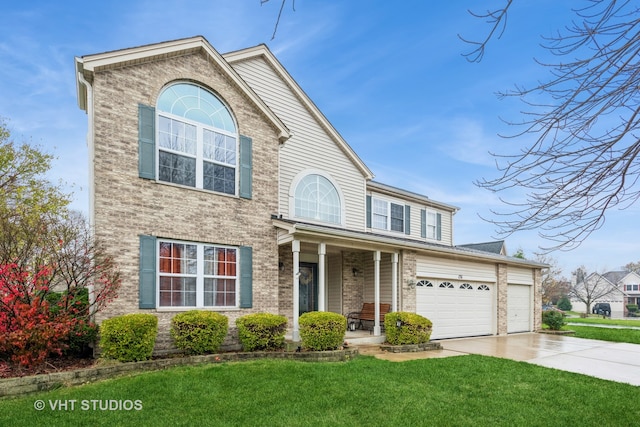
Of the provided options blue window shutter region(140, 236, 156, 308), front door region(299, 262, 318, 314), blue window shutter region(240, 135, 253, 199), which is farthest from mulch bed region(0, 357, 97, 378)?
front door region(299, 262, 318, 314)

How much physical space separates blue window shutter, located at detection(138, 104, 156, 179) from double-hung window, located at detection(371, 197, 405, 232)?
935cm

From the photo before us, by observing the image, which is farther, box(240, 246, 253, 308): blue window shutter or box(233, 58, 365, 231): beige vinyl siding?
box(233, 58, 365, 231): beige vinyl siding

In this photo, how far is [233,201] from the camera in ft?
34.7

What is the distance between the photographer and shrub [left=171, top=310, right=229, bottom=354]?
342 inches

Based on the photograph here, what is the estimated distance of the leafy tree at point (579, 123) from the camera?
3225mm

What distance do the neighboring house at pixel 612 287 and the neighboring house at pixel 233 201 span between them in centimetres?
5109

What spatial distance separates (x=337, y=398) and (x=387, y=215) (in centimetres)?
1135

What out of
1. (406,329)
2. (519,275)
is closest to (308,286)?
(406,329)

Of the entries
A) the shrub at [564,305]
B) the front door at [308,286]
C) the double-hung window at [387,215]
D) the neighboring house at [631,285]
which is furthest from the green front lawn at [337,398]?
the neighboring house at [631,285]

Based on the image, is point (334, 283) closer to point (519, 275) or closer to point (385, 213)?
point (385, 213)

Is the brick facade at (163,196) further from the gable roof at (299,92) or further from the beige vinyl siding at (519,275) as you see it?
the beige vinyl siding at (519,275)

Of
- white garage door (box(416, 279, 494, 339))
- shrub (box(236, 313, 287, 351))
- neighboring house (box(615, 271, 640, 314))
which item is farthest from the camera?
neighboring house (box(615, 271, 640, 314))

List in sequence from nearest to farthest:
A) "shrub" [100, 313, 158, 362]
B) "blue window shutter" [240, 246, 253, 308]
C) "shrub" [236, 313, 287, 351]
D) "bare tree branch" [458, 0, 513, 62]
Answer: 1. "bare tree branch" [458, 0, 513, 62]
2. "shrub" [100, 313, 158, 362]
3. "shrub" [236, 313, 287, 351]
4. "blue window shutter" [240, 246, 253, 308]

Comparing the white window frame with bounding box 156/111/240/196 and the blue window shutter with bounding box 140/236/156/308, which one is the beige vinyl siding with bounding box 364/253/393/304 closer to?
the white window frame with bounding box 156/111/240/196
